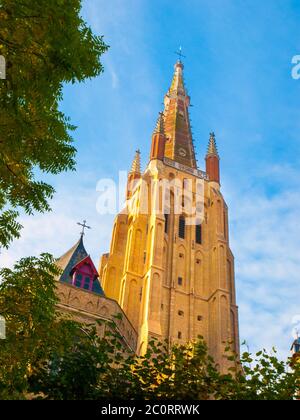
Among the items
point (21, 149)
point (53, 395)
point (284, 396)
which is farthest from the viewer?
point (284, 396)

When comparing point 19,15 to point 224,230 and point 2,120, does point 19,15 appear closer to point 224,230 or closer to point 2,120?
point 2,120

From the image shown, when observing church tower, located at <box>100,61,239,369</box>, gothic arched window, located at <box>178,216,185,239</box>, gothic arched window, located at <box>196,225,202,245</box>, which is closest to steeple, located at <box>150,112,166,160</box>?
church tower, located at <box>100,61,239,369</box>

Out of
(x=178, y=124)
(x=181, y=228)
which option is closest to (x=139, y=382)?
(x=181, y=228)

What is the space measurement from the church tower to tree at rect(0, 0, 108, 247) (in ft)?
79.8

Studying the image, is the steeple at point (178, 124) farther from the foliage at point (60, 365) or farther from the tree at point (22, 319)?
the tree at point (22, 319)

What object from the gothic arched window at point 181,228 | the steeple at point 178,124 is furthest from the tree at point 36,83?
the steeple at point 178,124

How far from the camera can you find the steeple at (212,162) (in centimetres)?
4658

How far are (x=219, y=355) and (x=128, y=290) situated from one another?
8.36m

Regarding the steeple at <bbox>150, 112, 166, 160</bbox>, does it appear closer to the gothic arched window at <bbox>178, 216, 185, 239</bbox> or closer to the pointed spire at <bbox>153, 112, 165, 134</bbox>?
the pointed spire at <bbox>153, 112, 165, 134</bbox>

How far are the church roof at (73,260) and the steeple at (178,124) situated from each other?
2394 centimetres

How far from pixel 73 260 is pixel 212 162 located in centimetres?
2531

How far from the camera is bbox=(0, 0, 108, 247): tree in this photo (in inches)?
262
